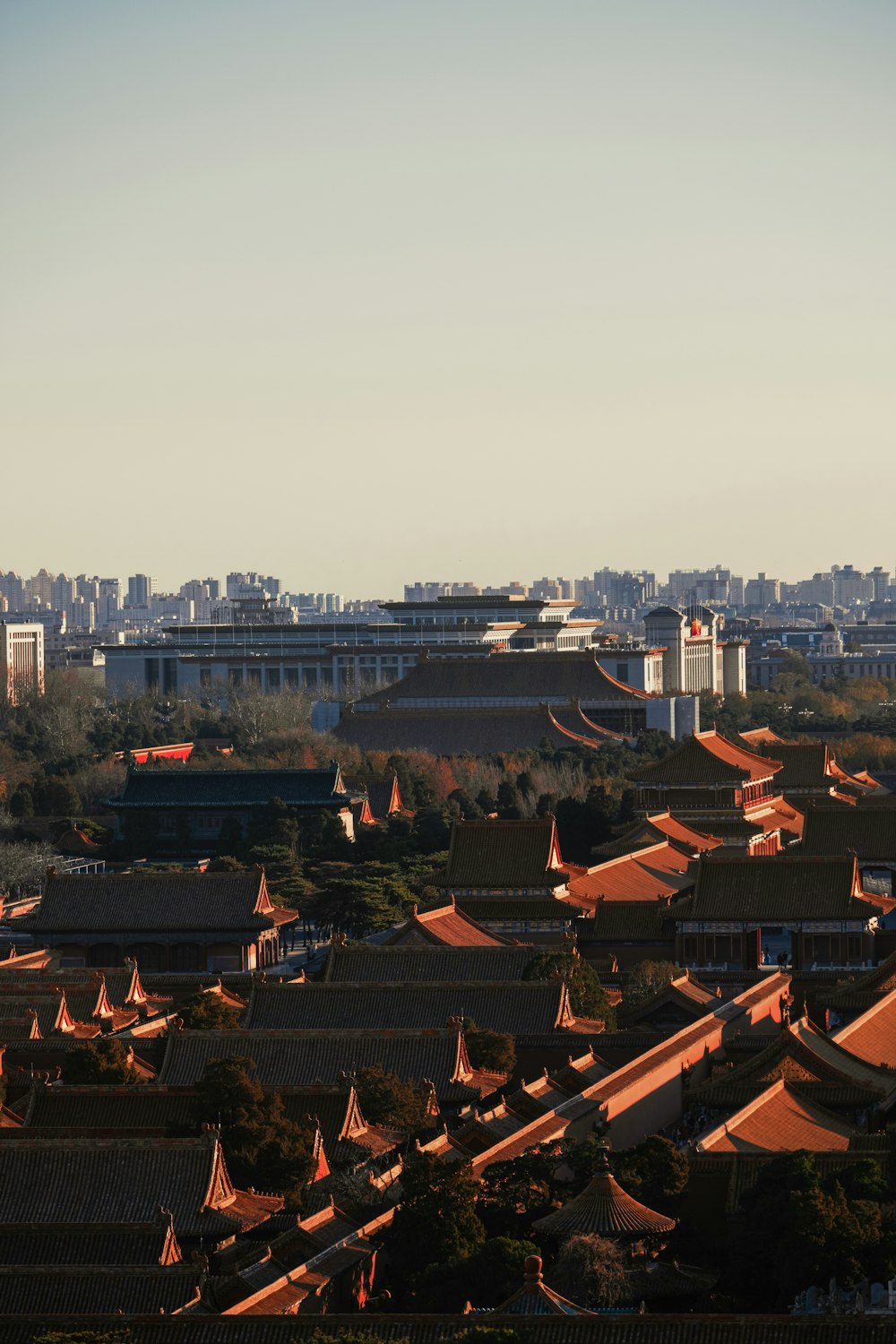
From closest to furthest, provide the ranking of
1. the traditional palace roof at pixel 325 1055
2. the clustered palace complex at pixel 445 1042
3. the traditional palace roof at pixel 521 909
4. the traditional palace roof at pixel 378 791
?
the clustered palace complex at pixel 445 1042
the traditional palace roof at pixel 325 1055
the traditional palace roof at pixel 521 909
the traditional palace roof at pixel 378 791

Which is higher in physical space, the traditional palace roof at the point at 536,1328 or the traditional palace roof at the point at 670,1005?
the traditional palace roof at the point at 536,1328

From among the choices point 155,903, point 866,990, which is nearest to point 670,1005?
point 866,990

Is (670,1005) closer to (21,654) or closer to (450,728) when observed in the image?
(450,728)

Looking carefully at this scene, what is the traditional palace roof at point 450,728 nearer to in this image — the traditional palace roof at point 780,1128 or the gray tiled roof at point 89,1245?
the traditional palace roof at point 780,1128

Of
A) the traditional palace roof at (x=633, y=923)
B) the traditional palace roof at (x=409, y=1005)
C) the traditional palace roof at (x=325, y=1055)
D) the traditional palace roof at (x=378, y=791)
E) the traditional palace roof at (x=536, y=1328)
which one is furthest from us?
the traditional palace roof at (x=378, y=791)

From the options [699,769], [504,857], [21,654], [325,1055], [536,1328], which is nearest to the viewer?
[536,1328]

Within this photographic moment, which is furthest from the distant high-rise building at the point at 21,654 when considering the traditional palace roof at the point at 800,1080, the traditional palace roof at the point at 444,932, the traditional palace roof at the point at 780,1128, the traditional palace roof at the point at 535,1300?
A: the traditional palace roof at the point at 535,1300
